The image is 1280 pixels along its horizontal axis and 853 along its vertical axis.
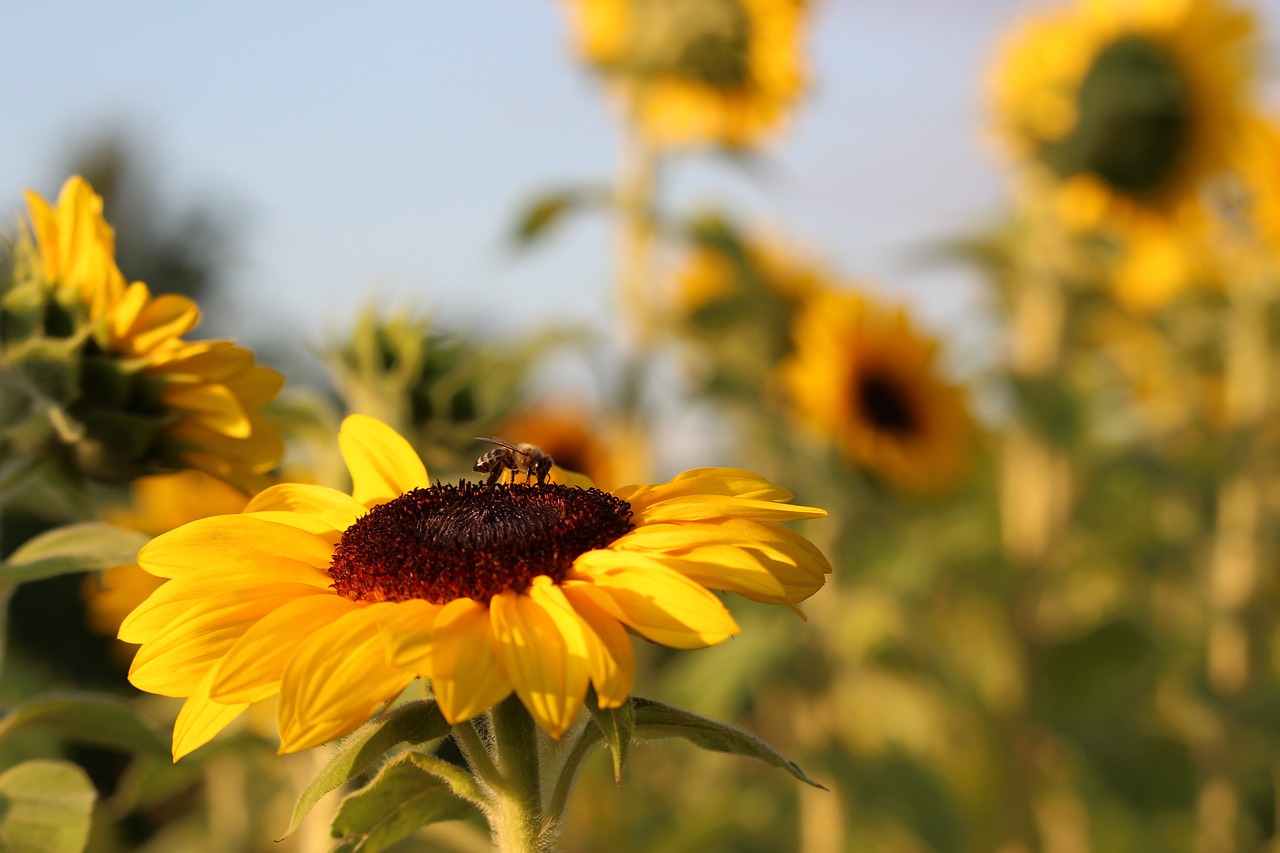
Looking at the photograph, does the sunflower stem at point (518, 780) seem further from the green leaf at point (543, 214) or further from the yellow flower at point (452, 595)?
the green leaf at point (543, 214)

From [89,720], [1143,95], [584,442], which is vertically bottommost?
[584,442]

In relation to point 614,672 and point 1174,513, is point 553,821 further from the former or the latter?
point 1174,513

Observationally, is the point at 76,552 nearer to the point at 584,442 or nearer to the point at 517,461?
the point at 517,461

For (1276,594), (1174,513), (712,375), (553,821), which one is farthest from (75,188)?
(1276,594)

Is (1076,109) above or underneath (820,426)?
above

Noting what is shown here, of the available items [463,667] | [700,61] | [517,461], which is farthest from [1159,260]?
[463,667]

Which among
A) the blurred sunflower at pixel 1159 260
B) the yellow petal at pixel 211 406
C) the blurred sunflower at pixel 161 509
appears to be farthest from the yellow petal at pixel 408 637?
the blurred sunflower at pixel 1159 260
